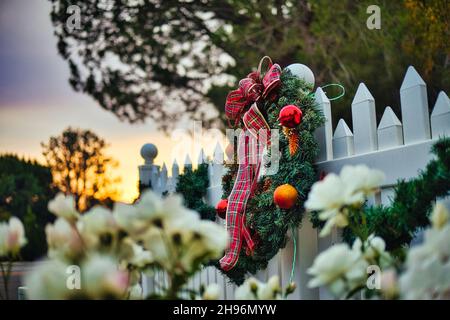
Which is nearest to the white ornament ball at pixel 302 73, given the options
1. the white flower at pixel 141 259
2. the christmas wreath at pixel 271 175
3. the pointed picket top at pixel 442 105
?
the christmas wreath at pixel 271 175

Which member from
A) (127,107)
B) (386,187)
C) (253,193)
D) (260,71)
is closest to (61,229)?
(386,187)

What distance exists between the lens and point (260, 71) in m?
1.78

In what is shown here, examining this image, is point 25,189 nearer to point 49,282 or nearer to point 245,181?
point 245,181

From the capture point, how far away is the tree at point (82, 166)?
338cm

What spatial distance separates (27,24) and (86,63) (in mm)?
3621

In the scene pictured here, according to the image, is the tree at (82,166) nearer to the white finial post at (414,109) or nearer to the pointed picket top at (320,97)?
the pointed picket top at (320,97)

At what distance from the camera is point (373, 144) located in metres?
1.49

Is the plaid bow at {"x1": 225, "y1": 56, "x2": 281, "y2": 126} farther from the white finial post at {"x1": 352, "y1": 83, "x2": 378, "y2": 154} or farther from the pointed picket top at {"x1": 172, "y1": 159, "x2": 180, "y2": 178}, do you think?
the pointed picket top at {"x1": 172, "y1": 159, "x2": 180, "y2": 178}

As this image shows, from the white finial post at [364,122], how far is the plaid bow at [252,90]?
0.26 m

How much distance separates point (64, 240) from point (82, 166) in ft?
11.1

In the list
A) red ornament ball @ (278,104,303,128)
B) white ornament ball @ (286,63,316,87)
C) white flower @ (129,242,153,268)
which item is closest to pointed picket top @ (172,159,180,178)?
white ornament ball @ (286,63,316,87)

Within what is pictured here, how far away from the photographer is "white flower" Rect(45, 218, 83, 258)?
58 cm

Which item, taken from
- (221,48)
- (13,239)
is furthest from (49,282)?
(221,48)

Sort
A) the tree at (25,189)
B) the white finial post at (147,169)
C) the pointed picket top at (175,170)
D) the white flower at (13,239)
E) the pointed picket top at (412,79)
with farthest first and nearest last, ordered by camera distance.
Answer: the tree at (25,189) < the white finial post at (147,169) < the pointed picket top at (175,170) < the pointed picket top at (412,79) < the white flower at (13,239)
